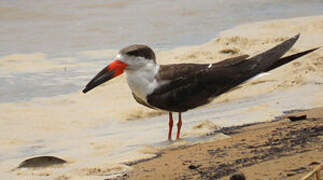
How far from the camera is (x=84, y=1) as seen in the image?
14.2 meters

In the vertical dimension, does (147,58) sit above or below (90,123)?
above

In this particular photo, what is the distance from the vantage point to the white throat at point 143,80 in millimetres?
6176

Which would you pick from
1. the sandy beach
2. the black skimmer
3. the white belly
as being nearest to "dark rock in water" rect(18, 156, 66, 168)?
the sandy beach

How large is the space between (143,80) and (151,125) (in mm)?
961

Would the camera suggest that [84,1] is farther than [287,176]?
Yes

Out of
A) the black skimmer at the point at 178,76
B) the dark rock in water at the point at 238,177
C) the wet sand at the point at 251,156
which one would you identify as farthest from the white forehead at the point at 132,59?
the dark rock in water at the point at 238,177

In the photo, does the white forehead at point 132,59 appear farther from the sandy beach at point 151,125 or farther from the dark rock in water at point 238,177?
the dark rock in water at point 238,177

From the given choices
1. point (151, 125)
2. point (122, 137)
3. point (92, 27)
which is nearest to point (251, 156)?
point (122, 137)

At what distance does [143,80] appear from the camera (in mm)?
6188

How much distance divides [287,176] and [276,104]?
3101mm

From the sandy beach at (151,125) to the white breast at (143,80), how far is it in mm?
456

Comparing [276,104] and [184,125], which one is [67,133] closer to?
[184,125]

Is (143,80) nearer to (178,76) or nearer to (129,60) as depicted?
(129,60)

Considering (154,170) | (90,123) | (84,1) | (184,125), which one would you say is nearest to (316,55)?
(184,125)
